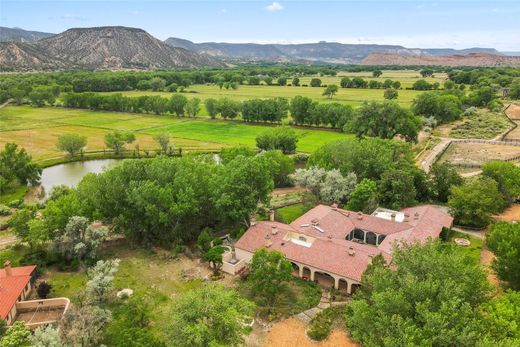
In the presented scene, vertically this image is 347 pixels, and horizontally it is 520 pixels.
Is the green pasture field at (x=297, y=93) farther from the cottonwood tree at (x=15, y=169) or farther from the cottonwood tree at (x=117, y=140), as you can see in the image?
the cottonwood tree at (x=15, y=169)

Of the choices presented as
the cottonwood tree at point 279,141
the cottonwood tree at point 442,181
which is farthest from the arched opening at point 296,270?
the cottonwood tree at point 279,141

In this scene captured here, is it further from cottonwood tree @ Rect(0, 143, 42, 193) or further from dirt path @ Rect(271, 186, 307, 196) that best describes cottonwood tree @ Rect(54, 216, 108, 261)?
cottonwood tree @ Rect(0, 143, 42, 193)

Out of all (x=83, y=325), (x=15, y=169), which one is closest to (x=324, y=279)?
(x=83, y=325)

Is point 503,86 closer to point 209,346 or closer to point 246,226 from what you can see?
point 246,226

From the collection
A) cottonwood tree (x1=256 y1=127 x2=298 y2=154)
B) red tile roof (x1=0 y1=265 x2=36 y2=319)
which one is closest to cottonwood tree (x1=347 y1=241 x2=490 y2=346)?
red tile roof (x1=0 y1=265 x2=36 y2=319)

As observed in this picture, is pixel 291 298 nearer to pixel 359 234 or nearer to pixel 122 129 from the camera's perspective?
pixel 359 234
